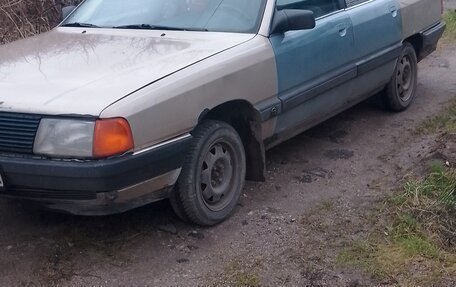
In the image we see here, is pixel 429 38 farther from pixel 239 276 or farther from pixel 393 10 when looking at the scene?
pixel 239 276

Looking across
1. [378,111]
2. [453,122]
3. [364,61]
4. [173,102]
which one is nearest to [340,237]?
[173,102]

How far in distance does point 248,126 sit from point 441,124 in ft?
7.85

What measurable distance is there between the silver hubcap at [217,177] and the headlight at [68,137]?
3.02ft

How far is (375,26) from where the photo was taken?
635 cm

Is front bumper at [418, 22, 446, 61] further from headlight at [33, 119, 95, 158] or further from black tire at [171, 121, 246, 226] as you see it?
headlight at [33, 119, 95, 158]

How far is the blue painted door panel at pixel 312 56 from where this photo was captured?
17.0 ft

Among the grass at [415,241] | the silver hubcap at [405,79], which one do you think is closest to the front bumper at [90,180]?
the grass at [415,241]

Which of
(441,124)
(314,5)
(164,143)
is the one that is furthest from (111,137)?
(441,124)

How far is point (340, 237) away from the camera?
461cm

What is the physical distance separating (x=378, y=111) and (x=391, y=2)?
3.71ft

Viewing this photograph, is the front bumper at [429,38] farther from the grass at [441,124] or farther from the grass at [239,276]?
the grass at [239,276]

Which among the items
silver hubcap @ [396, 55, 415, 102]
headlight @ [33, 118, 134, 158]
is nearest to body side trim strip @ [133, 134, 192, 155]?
headlight @ [33, 118, 134, 158]

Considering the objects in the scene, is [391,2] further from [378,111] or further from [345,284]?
[345,284]

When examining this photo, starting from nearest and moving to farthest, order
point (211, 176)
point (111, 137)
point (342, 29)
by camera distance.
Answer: point (111, 137)
point (211, 176)
point (342, 29)
